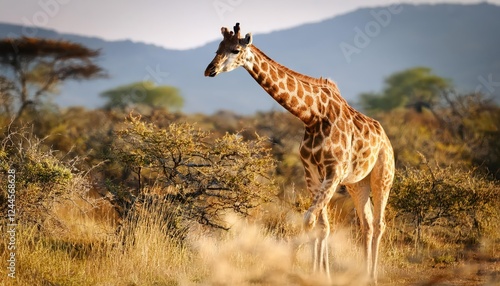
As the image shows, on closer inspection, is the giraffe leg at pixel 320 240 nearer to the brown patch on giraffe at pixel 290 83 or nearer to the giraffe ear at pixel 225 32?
the brown patch on giraffe at pixel 290 83

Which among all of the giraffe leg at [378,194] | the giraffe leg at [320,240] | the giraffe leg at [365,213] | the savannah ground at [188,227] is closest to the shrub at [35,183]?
the savannah ground at [188,227]

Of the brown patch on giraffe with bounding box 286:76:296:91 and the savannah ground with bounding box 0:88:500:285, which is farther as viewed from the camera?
the savannah ground with bounding box 0:88:500:285

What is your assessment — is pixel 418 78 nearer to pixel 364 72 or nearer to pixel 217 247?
pixel 217 247

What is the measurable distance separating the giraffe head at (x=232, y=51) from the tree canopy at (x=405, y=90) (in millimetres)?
37237

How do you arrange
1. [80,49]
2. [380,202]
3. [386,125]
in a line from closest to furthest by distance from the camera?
[380,202] → [386,125] → [80,49]

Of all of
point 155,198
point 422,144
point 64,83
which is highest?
point 64,83

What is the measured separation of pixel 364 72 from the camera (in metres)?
99.2

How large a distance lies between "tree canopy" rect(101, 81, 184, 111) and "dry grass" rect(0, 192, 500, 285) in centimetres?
2485

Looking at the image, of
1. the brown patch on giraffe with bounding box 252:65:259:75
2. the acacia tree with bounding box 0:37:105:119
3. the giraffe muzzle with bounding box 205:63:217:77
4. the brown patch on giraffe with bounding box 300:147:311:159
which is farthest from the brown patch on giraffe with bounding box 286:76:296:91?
the acacia tree with bounding box 0:37:105:119

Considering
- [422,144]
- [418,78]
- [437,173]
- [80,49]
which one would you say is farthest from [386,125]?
[418,78]

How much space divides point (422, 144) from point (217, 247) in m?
13.1

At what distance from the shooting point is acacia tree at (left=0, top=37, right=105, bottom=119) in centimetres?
3119

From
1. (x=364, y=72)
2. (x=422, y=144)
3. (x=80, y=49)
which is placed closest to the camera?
(x=422, y=144)

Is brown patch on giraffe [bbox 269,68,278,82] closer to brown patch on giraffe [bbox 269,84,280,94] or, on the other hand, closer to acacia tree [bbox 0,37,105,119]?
brown patch on giraffe [bbox 269,84,280,94]
